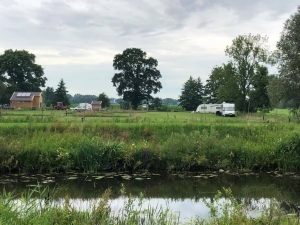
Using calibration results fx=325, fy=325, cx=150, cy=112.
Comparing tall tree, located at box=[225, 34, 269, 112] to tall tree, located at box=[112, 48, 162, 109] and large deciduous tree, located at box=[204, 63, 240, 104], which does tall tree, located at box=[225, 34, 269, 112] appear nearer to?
large deciduous tree, located at box=[204, 63, 240, 104]

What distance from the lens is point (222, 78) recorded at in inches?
2050

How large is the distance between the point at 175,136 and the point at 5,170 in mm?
6830

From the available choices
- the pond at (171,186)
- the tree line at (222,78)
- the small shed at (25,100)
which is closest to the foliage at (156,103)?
the tree line at (222,78)

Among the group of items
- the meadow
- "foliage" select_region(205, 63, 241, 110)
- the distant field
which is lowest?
the meadow

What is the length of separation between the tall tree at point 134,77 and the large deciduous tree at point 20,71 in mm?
17320

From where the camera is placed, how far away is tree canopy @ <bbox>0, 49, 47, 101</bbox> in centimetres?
6906

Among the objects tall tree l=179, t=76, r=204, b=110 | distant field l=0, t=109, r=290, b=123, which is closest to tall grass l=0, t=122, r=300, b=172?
distant field l=0, t=109, r=290, b=123

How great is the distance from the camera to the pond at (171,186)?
8.99 metres

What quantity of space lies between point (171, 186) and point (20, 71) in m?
66.2

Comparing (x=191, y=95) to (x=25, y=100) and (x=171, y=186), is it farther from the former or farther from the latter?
(x=171, y=186)

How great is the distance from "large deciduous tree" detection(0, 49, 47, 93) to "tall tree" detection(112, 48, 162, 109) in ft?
56.8

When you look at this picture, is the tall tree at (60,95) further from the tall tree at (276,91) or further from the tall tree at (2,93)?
the tall tree at (276,91)

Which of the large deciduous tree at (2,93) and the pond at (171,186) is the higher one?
the large deciduous tree at (2,93)

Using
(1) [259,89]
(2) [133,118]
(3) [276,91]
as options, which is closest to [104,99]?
(1) [259,89]
